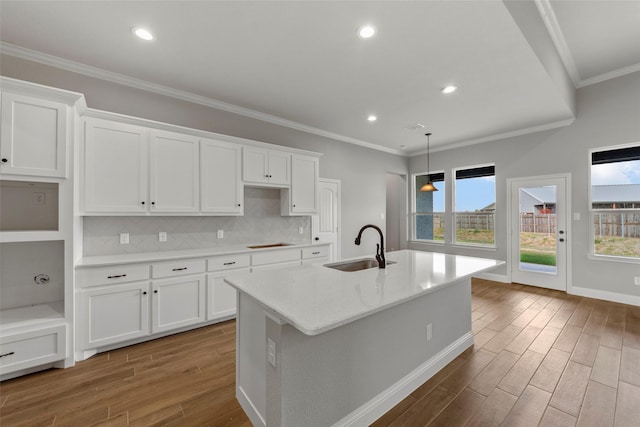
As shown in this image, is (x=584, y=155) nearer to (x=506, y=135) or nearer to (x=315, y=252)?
(x=506, y=135)

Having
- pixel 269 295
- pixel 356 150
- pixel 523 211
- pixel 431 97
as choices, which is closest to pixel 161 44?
pixel 269 295

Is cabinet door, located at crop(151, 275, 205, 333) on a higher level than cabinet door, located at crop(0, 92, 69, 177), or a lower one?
lower

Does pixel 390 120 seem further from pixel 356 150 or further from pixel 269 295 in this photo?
pixel 269 295

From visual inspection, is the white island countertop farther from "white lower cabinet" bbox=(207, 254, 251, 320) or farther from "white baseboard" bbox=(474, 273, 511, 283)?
"white baseboard" bbox=(474, 273, 511, 283)

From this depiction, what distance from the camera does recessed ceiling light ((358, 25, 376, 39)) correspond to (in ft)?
7.32

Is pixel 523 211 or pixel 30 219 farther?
pixel 523 211

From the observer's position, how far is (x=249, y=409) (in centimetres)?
175

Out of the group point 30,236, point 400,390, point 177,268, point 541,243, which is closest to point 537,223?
point 541,243

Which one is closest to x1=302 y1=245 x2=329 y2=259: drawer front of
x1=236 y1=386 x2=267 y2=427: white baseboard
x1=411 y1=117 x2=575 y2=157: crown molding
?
x1=236 y1=386 x2=267 y2=427: white baseboard

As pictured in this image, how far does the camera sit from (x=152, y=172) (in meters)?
2.95

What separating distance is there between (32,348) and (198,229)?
1805 millimetres

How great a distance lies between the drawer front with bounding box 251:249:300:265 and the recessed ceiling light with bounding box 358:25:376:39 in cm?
266

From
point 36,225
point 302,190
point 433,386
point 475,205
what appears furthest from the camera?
point 475,205

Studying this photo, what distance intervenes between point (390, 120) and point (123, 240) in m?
4.13
